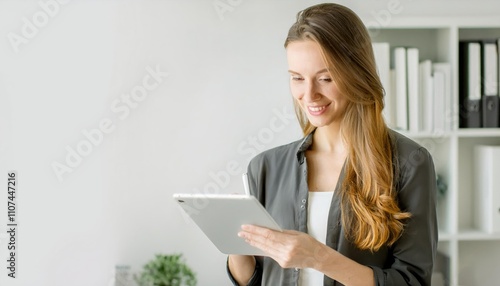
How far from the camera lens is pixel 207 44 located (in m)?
3.05

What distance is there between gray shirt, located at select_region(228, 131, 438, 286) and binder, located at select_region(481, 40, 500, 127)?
137 centimetres

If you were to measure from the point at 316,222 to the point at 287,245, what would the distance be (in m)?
0.23

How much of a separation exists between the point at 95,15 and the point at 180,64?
402 millimetres

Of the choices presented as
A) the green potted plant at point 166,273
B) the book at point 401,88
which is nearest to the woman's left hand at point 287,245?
the green potted plant at point 166,273

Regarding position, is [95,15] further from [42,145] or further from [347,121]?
[347,121]

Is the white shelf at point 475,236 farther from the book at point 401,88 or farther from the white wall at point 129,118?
the white wall at point 129,118

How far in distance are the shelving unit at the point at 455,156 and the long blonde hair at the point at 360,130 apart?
1255mm

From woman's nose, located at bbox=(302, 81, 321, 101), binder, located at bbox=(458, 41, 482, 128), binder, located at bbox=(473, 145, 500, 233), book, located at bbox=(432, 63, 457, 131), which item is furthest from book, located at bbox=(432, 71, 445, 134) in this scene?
woman's nose, located at bbox=(302, 81, 321, 101)

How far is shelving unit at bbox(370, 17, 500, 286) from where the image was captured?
2.99 metres

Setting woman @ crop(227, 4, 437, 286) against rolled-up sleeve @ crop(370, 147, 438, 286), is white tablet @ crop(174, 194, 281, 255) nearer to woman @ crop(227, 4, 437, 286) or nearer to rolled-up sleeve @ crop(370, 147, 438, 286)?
woman @ crop(227, 4, 437, 286)

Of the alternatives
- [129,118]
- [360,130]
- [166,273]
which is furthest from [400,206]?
[129,118]

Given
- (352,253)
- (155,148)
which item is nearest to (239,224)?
(352,253)

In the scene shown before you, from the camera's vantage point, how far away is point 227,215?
1.59m

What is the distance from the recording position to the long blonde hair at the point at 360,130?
1.68 metres
